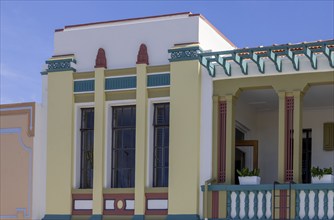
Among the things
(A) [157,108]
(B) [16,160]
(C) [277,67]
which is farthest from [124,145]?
(C) [277,67]

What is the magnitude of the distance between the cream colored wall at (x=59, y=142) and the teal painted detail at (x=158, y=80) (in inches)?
90.0

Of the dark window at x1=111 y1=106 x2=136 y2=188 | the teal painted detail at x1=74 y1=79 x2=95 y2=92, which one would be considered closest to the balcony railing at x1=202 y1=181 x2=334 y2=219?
the dark window at x1=111 y1=106 x2=136 y2=188

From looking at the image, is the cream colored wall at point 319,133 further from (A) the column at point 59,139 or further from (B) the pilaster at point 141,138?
(A) the column at point 59,139

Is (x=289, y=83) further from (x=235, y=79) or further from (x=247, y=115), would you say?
(x=247, y=115)

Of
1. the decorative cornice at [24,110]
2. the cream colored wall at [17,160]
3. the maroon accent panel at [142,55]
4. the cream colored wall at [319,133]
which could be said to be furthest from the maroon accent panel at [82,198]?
the cream colored wall at [319,133]

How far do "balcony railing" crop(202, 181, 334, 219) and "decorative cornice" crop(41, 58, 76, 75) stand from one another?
5.05m

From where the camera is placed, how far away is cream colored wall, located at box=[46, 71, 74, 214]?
877 inches

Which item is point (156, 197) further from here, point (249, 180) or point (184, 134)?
point (249, 180)

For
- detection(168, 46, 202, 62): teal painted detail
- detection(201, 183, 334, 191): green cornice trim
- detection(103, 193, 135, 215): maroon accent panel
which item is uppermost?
detection(168, 46, 202, 62): teal painted detail

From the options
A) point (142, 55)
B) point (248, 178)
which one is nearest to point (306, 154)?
point (248, 178)

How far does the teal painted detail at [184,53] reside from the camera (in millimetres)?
21031

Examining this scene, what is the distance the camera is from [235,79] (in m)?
20.9

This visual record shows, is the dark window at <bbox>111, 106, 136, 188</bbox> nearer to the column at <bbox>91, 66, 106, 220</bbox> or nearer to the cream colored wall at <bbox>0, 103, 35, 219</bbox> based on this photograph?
the column at <bbox>91, 66, 106, 220</bbox>

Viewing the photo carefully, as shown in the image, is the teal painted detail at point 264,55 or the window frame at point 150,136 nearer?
the teal painted detail at point 264,55
